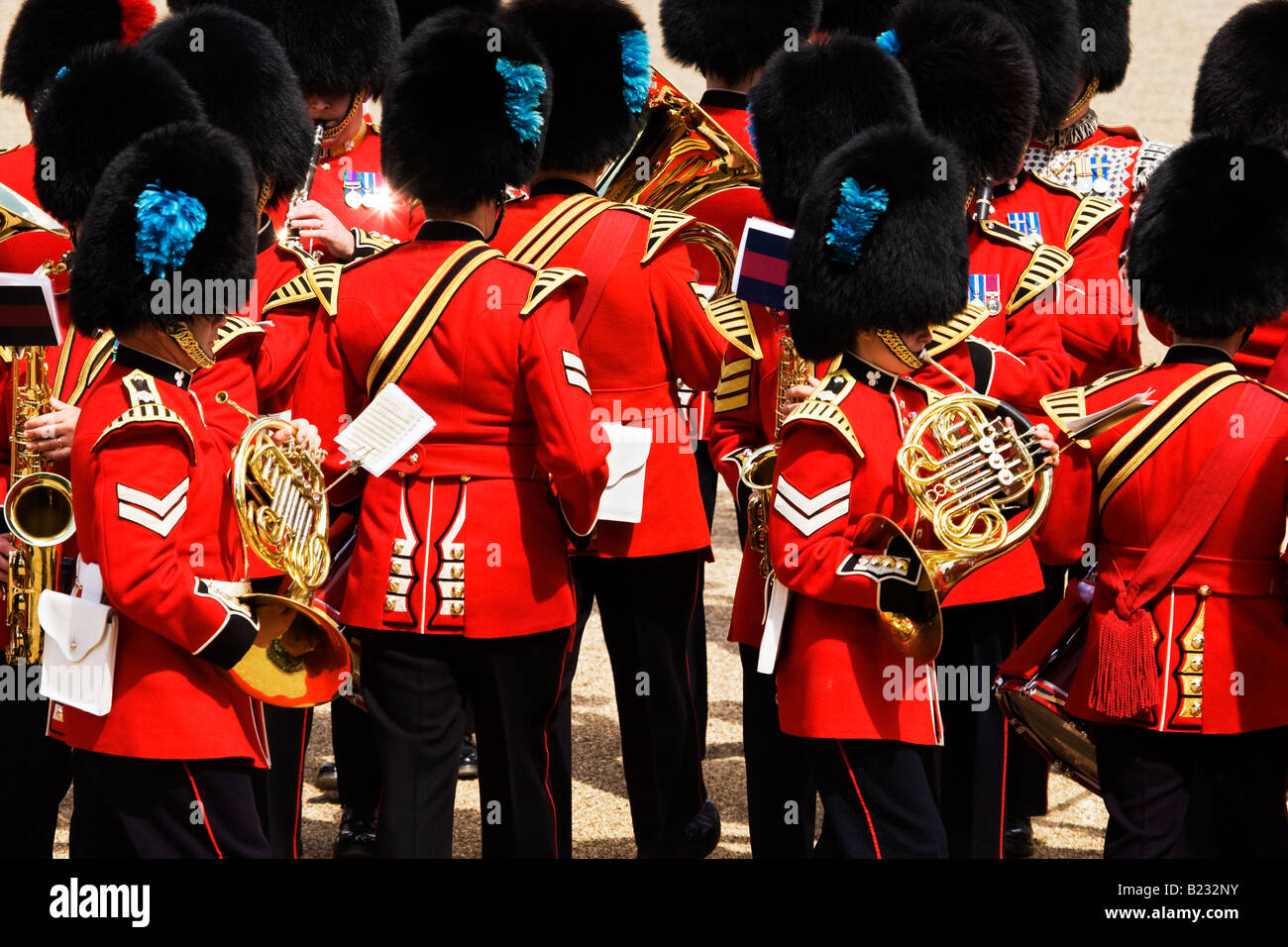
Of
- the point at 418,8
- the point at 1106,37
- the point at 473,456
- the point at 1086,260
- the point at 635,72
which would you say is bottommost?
the point at 473,456

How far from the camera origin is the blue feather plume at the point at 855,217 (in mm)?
3316

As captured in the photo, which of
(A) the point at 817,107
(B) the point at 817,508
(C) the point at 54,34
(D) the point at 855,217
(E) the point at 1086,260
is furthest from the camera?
(C) the point at 54,34

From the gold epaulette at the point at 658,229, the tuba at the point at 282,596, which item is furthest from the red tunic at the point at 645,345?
the tuba at the point at 282,596

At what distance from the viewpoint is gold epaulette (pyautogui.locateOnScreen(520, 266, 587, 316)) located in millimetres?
3449

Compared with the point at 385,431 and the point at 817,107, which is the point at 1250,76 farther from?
the point at 385,431

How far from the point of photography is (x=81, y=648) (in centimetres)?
304

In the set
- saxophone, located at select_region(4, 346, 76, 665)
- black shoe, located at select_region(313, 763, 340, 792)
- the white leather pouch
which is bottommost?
black shoe, located at select_region(313, 763, 340, 792)

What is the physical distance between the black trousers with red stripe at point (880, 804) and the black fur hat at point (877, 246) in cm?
72

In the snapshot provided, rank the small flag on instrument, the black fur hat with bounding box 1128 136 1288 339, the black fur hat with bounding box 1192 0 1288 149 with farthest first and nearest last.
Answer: the black fur hat with bounding box 1192 0 1288 149 → the small flag on instrument → the black fur hat with bounding box 1128 136 1288 339

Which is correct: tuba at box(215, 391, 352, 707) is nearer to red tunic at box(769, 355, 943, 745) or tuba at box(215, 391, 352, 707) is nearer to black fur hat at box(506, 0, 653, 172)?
red tunic at box(769, 355, 943, 745)

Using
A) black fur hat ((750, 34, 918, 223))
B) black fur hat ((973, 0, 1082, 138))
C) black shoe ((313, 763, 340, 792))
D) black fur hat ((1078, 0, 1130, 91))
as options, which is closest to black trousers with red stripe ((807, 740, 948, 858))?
black fur hat ((750, 34, 918, 223))

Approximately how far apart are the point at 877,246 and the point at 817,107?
100 cm

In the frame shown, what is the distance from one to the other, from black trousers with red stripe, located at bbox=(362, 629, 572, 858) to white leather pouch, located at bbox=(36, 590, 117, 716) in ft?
1.96

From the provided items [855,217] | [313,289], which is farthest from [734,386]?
[313,289]
